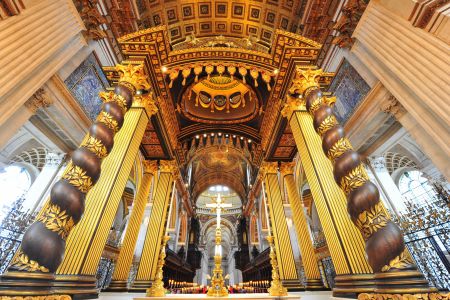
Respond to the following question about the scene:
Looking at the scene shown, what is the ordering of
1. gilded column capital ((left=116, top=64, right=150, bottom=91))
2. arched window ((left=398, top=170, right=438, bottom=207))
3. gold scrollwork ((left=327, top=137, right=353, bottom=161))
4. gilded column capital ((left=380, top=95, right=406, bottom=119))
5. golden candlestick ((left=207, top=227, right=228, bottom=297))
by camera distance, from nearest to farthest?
gold scrollwork ((left=327, top=137, right=353, bottom=161)), golden candlestick ((left=207, top=227, right=228, bottom=297)), gilded column capital ((left=380, top=95, right=406, bottom=119)), gilded column capital ((left=116, top=64, right=150, bottom=91)), arched window ((left=398, top=170, right=438, bottom=207))

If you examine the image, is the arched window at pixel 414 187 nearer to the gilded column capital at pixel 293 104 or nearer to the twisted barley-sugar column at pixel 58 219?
the gilded column capital at pixel 293 104

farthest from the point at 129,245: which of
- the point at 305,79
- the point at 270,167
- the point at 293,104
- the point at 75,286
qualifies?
the point at 305,79

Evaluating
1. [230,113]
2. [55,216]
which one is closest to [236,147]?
[230,113]

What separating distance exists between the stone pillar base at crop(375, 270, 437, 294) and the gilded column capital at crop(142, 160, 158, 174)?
849cm

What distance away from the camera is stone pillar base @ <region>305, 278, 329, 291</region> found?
21.2 feet

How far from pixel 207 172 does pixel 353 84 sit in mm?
18220

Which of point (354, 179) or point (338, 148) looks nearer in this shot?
point (354, 179)

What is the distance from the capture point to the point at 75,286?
3197 millimetres

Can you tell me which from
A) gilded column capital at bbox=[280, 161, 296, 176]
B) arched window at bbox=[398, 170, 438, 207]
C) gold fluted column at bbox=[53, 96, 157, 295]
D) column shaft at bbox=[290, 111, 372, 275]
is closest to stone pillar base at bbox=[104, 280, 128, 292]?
gold fluted column at bbox=[53, 96, 157, 295]

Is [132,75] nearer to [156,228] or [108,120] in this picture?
[108,120]

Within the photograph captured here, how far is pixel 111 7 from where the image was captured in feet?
19.2

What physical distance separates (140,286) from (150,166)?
454 cm

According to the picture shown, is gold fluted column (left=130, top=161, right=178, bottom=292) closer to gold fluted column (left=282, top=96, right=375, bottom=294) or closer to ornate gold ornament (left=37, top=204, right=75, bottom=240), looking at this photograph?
ornate gold ornament (left=37, top=204, right=75, bottom=240)

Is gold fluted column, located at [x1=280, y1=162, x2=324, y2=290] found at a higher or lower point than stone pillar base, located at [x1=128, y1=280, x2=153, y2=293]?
higher
